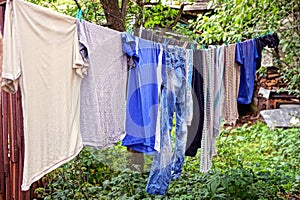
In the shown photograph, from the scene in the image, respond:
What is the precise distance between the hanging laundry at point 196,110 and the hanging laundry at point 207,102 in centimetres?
3

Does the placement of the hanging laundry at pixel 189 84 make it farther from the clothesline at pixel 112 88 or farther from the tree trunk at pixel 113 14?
the tree trunk at pixel 113 14

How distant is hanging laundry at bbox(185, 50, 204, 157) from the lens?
235 centimetres

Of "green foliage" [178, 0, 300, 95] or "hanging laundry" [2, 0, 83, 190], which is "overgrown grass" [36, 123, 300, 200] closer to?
"green foliage" [178, 0, 300, 95]

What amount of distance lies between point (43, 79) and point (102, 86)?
1.31 ft

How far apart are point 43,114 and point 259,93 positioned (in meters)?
5.37

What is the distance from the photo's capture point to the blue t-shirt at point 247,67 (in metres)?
2.68

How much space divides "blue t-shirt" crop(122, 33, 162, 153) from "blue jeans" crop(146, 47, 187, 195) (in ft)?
0.36

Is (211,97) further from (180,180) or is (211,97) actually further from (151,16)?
(151,16)

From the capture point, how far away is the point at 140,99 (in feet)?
6.30

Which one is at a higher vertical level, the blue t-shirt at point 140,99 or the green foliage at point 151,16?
the green foliage at point 151,16

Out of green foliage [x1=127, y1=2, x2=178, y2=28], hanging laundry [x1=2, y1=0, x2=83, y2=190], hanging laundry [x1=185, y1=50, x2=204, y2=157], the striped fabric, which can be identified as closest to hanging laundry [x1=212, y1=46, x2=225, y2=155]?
the striped fabric

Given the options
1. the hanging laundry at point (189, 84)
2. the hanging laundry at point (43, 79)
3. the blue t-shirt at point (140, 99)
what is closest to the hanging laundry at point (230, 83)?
the hanging laundry at point (189, 84)

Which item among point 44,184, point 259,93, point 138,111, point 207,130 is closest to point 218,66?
point 207,130

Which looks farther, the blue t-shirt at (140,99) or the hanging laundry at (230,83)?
the hanging laundry at (230,83)
